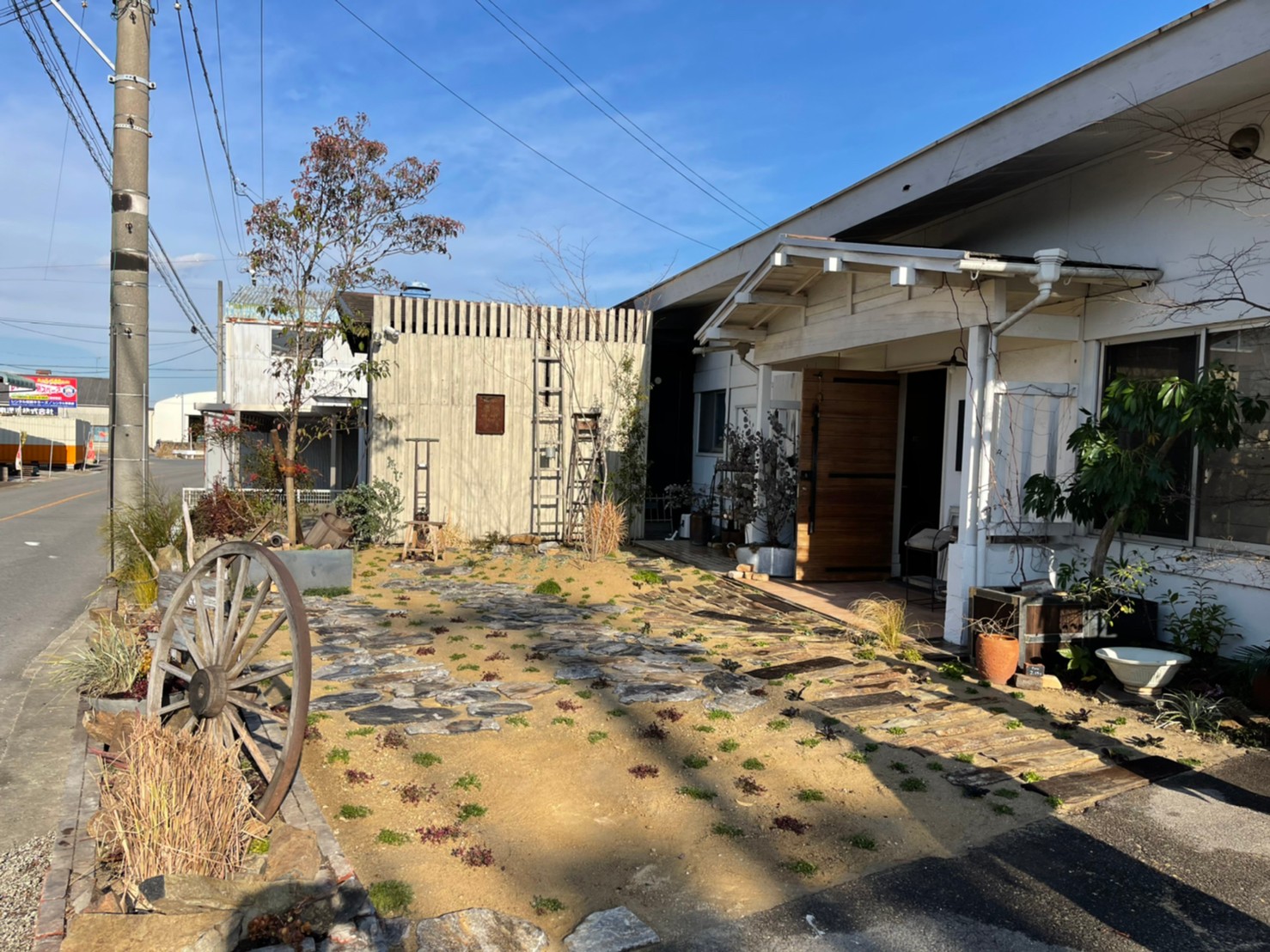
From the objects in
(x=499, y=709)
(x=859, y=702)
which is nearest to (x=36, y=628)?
(x=499, y=709)

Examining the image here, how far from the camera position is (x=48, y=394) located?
55281 mm

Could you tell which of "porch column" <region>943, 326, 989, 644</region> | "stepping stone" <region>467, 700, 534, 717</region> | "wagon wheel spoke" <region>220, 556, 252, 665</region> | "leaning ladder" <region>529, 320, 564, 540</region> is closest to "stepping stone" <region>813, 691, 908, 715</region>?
"porch column" <region>943, 326, 989, 644</region>

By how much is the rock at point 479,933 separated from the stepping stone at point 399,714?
2284 millimetres

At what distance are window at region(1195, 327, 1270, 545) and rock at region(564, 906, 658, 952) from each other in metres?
5.23

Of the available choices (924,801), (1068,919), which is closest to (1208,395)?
(924,801)

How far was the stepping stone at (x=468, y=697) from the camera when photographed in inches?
232

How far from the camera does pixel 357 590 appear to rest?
998 centimetres

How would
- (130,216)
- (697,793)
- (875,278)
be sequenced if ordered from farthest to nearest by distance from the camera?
(875,278) → (130,216) → (697,793)

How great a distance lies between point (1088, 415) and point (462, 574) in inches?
290

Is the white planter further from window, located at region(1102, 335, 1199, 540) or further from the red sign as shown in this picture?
the red sign

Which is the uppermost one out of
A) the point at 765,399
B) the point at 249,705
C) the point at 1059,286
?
the point at 1059,286

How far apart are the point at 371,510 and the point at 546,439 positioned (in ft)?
9.33

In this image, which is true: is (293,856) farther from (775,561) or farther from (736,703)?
(775,561)

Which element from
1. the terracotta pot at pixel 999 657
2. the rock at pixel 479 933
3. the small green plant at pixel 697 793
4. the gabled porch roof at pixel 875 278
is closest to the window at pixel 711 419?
the gabled porch roof at pixel 875 278
